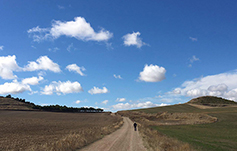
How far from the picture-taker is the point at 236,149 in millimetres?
21953

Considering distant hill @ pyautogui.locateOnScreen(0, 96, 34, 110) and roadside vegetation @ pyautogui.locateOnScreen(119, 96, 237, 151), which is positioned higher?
distant hill @ pyautogui.locateOnScreen(0, 96, 34, 110)

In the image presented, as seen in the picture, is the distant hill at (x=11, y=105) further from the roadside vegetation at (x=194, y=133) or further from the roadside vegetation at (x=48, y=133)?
the roadside vegetation at (x=194, y=133)

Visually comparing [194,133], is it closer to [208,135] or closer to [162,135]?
[208,135]

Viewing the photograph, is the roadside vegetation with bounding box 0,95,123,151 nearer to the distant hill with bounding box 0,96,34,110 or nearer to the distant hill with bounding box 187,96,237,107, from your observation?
the distant hill with bounding box 0,96,34,110

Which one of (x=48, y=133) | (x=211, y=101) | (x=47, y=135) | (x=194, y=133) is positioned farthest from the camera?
(x=211, y=101)

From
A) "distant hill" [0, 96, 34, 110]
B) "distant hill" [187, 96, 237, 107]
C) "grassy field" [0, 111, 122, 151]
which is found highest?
"distant hill" [187, 96, 237, 107]

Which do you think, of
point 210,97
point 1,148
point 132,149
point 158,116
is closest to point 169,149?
point 132,149

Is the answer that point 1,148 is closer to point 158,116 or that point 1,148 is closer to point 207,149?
point 207,149

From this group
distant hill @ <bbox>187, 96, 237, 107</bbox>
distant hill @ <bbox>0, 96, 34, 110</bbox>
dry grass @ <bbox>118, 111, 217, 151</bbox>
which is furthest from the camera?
distant hill @ <bbox>187, 96, 237, 107</bbox>

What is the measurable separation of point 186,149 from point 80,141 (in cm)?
1142

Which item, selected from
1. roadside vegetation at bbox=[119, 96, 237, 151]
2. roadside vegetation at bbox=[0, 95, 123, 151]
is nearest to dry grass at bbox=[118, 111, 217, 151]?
roadside vegetation at bbox=[119, 96, 237, 151]

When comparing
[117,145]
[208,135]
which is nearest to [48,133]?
[117,145]

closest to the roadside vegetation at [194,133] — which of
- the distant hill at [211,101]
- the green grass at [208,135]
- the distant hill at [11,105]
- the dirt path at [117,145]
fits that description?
the green grass at [208,135]

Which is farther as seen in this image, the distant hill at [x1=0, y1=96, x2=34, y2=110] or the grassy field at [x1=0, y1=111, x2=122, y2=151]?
the distant hill at [x1=0, y1=96, x2=34, y2=110]
